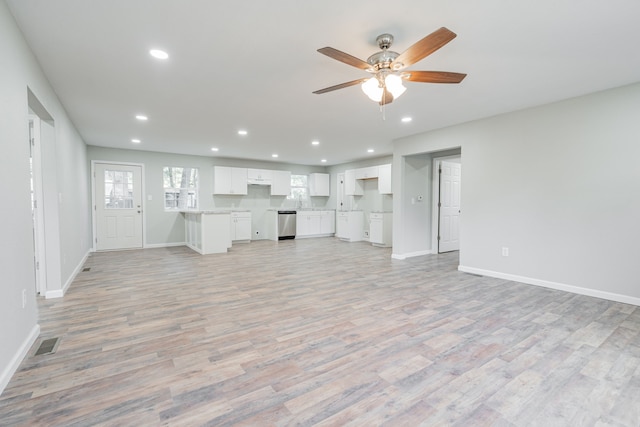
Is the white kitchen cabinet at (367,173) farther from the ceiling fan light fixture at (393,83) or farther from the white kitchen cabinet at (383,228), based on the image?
the ceiling fan light fixture at (393,83)

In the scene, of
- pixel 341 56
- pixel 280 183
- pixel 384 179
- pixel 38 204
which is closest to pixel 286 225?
pixel 280 183

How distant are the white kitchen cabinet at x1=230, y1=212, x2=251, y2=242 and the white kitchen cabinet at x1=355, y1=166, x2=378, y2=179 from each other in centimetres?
337

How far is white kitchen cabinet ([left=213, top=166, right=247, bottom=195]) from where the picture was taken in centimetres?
797

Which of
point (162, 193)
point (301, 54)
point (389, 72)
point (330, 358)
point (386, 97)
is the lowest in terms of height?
point (330, 358)

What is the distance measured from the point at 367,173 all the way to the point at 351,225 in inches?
61.0

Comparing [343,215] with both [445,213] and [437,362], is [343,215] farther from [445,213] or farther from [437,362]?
[437,362]

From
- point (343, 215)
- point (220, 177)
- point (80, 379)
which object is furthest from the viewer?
point (343, 215)

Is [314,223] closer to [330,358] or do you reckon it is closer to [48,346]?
[330,358]

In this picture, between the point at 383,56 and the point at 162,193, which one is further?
the point at 162,193

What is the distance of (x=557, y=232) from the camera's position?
3.77 metres

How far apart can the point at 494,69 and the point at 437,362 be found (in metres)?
2.68

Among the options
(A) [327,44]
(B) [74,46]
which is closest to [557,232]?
(A) [327,44]

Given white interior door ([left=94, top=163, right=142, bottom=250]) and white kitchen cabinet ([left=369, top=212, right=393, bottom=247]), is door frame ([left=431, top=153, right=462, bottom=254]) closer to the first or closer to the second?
white kitchen cabinet ([left=369, top=212, right=393, bottom=247])

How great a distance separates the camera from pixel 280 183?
9031mm
